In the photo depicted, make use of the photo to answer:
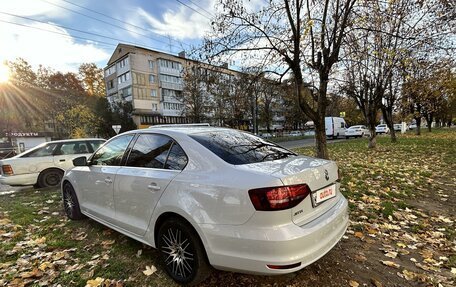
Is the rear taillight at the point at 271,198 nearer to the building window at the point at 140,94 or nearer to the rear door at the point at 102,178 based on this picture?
the rear door at the point at 102,178

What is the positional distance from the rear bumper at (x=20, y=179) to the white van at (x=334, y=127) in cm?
2934

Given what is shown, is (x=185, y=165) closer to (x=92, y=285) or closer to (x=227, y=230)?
(x=227, y=230)

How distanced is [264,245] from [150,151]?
1808 mm

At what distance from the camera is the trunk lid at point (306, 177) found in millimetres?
2195

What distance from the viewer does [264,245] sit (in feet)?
6.70

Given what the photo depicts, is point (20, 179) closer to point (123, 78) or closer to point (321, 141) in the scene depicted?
point (321, 141)

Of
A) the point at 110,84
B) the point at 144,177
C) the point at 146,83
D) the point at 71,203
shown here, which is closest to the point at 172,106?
the point at 146,83

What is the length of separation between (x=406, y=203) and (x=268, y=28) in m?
5.60

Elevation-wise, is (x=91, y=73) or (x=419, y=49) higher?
(x=91, y=73)

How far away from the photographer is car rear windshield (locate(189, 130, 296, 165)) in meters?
2.58

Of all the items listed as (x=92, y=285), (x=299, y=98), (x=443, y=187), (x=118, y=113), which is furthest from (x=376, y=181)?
(x=118, y=113)

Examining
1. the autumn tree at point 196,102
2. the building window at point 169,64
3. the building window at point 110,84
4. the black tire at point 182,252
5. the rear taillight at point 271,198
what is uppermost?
the building window at point 169,64

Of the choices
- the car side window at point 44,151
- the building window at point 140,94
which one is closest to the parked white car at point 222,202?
the car side window at point 44,151

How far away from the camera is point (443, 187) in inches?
242
